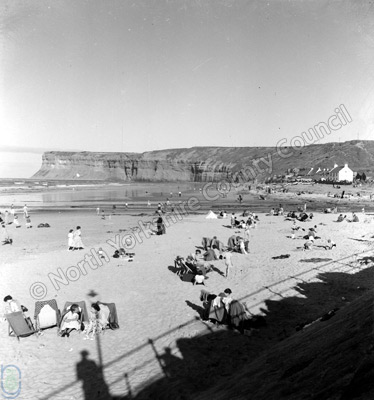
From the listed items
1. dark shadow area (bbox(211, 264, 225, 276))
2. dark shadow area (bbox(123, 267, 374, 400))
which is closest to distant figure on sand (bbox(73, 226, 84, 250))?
dark shadow area (bbox(211, 264, 225, 276))

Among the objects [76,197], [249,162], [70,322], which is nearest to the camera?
[70,322]

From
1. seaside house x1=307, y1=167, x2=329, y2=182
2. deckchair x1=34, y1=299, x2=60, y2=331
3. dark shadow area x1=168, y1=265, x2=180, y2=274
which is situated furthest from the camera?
seaside house x1=307, y1=167, x2=329, y2=182

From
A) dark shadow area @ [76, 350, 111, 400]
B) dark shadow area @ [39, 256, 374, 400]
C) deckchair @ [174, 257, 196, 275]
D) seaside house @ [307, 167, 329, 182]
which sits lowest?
dark shadow area @ [76, 350, 111, 400]

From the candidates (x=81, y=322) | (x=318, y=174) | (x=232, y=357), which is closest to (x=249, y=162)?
(x=318, y=174)

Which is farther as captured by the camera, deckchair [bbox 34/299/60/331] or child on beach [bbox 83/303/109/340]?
deckchair [bbox 34/299/60/331]

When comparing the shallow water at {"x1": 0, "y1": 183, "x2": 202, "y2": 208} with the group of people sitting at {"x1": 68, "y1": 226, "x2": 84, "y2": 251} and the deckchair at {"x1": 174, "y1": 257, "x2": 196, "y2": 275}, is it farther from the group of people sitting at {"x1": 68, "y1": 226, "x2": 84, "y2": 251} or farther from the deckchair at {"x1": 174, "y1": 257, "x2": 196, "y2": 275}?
the deckchair at {"x1": 174, "y1": 257, "x2": 196, "y2": 275}

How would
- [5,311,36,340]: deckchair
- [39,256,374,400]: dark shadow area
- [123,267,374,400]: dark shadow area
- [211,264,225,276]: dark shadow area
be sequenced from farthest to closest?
[211,264,225,276]: dark shadow area, [5,311,36,340]: deckchair, [123,267,374,400]: dark shadow area, [39,256,374,400]: dark shadow area

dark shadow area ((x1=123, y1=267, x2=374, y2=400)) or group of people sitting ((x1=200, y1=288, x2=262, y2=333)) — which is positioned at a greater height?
group of people sitting ((x1=200, y1=288, x2=262, y2=333))

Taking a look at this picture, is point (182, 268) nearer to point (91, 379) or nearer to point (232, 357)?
point (232, 357)
